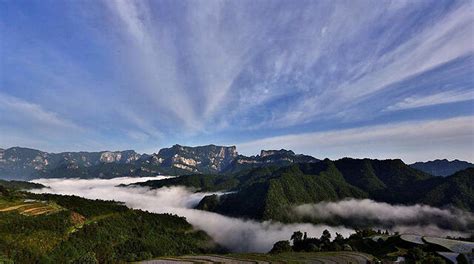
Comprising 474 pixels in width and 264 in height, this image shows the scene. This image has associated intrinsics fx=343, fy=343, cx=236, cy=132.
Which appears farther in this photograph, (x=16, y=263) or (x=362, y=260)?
(x=16, y=263)

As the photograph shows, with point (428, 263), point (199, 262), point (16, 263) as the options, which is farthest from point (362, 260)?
point (16, 263)

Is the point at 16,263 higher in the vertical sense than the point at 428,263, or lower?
lower

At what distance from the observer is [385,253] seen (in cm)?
19688

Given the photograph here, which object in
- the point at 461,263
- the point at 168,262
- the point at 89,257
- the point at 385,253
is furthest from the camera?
the point at 385,253

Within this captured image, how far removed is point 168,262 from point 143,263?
1342cm

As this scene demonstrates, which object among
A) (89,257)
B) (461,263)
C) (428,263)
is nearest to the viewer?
(428,263)

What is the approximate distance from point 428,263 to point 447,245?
7722 centimetres

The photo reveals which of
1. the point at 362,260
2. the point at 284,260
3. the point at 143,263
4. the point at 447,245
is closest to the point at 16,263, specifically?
the point at 143,263

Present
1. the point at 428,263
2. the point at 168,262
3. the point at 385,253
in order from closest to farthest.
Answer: the point at 428,263, the point at 168,262, the point at 385,253

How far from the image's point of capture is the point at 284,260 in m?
165

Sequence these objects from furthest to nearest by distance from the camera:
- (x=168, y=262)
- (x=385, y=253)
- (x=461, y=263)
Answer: (x=385, y=253) → (x=168, y=262) → (x=461, y=263)

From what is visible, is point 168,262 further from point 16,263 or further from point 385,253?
point 385,253

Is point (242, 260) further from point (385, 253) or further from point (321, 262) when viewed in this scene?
point (385, 253)

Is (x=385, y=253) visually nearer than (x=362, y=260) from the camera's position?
No
